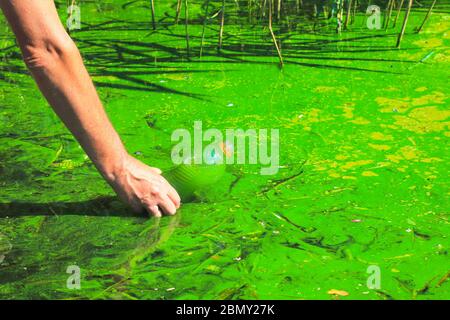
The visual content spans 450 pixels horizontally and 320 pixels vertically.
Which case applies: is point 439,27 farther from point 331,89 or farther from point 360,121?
point 360,121

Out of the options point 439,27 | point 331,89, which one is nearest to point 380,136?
point 331,89

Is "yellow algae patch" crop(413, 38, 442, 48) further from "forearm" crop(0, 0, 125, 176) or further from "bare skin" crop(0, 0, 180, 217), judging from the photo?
"forearm" crop(0, 0, 125, 176)

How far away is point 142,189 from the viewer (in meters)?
2.12

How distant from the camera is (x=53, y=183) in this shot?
2328 millimetres

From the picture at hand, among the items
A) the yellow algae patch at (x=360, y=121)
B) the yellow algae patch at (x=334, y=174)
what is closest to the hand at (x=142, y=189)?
the yellow algae patch at (x=334, y=174)

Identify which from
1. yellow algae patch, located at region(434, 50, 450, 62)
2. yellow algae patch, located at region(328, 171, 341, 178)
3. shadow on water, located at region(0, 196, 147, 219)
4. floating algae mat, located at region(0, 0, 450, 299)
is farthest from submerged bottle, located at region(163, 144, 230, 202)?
yellow algae patch, located at region(434, 50, 450, 62)

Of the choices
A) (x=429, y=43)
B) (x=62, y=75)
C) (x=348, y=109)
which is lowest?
(x=348, y=109)

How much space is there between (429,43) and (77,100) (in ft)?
6.02

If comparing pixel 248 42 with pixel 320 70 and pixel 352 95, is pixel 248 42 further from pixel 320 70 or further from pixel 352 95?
pixel 352 95

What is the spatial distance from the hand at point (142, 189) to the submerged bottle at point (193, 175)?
5 cm

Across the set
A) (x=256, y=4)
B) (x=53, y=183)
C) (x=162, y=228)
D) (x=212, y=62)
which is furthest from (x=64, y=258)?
(x=256, y=4)

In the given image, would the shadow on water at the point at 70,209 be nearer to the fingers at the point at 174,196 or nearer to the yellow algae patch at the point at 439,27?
the fingers at the point at 174,196

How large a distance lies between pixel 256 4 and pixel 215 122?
1.27 metres

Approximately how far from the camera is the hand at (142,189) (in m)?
2.10
